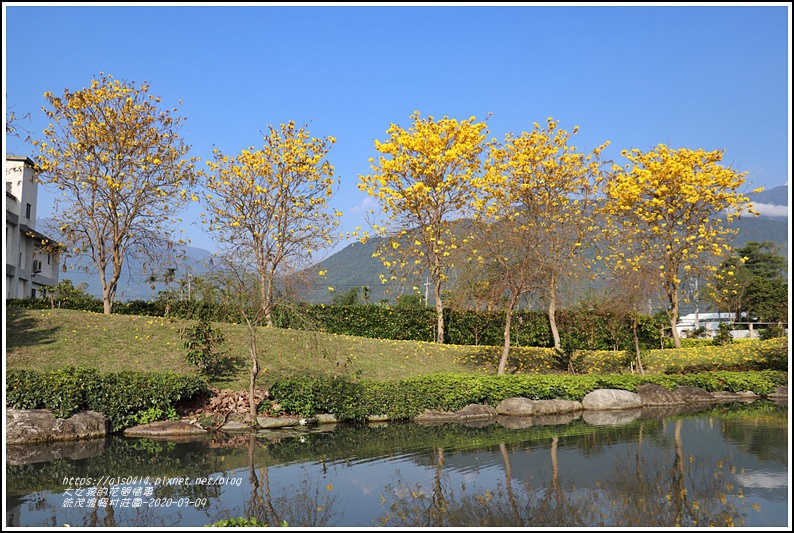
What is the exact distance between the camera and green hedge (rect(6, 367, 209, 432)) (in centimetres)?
1229

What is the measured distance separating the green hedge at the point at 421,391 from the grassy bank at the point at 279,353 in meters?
1.56

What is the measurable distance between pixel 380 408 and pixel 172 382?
4540 millimetres

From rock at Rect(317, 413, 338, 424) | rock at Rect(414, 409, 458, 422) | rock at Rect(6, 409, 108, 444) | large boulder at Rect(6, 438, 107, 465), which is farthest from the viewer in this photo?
rock at Rect(414, 409, 458, 422)

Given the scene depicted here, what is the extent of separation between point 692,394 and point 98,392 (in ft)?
51.0

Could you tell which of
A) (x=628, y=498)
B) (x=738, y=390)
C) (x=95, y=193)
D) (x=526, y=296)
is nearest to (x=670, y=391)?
(x=738, y=390)

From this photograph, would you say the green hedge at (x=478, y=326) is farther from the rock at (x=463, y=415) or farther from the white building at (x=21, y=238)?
the white building at (x=21, y=238)

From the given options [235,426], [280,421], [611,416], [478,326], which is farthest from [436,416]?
[478,326]

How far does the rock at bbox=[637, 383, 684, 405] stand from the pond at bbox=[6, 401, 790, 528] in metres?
4.13

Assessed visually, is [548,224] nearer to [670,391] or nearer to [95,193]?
[670,391]

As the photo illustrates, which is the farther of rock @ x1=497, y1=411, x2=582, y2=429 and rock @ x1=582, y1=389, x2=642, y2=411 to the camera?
rock @ x1=582, y1=389, x2=642, y2=411

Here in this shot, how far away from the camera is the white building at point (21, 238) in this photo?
36594 mm

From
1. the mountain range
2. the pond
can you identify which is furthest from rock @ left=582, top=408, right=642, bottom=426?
the mountain range

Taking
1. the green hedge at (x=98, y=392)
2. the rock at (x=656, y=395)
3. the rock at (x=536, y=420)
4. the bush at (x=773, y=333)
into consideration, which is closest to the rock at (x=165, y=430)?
the green hedge at (x=98, y=392)

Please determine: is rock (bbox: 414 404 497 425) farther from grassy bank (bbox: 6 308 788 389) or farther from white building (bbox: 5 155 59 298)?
white building (bbox: 5 155 59 298)
